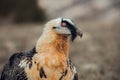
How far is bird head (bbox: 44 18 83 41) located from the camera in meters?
10.3

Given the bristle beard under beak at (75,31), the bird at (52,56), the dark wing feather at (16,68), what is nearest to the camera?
the bristle beard under beak at (75,31)

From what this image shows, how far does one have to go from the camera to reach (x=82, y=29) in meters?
25.1

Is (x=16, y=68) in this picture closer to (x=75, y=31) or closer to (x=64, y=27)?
(x=64, y=27)

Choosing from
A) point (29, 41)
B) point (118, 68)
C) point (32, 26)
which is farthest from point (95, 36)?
point (118, 68)

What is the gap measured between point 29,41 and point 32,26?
5441mm

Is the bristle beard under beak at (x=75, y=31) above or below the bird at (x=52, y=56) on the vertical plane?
above

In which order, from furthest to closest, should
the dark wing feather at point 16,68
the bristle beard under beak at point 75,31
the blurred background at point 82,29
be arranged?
the blurred background at point 82,29 → the dark wing feather at point 16,68 → the bristle beard under beak at point 75,31

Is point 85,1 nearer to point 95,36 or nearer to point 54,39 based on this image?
point 95,36

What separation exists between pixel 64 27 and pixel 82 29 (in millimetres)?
14732

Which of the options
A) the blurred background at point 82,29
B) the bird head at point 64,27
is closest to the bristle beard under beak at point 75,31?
the bird head at point 64,27

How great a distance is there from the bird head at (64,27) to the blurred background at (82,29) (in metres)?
4.34

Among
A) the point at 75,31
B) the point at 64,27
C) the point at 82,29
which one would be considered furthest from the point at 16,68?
the point at 82,29

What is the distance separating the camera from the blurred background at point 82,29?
55.6ft

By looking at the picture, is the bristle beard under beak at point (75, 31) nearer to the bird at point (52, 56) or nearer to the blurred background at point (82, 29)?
the bird at point (52, 56)
